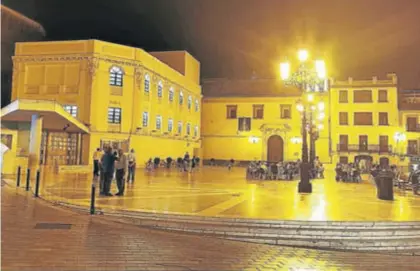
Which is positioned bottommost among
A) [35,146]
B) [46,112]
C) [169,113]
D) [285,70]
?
[35,146]

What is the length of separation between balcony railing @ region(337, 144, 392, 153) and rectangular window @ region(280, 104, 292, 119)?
6.24 m

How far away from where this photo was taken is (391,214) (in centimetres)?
856

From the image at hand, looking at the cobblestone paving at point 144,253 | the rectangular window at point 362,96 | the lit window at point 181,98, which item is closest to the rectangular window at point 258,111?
the lit window at point 181,98

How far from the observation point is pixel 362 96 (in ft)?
136

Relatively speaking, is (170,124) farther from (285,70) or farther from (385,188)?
(385,188)

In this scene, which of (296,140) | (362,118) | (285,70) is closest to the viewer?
(285,70)

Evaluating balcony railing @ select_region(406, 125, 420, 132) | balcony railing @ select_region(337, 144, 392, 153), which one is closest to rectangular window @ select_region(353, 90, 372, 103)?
balcony railing @ select_region(406, 125, 420, 132)

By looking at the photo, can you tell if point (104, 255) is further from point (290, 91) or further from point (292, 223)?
point (290, 91)

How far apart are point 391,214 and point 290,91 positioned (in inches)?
1377

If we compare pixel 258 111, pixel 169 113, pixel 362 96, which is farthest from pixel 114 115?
pixel 362 96

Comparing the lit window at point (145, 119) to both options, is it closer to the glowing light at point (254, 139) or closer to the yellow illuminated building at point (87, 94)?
the yellow illuminated building at point (87, 94)

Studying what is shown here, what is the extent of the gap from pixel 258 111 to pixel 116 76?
63.4 ft

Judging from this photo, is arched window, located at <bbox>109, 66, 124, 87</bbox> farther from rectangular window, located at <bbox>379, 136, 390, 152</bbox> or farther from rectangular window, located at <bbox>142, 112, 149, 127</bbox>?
rectangular window, located at <bbox>379, 136, 390, 152</bbox>

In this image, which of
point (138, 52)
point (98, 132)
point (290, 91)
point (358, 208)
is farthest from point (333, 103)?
point (358, 208)
